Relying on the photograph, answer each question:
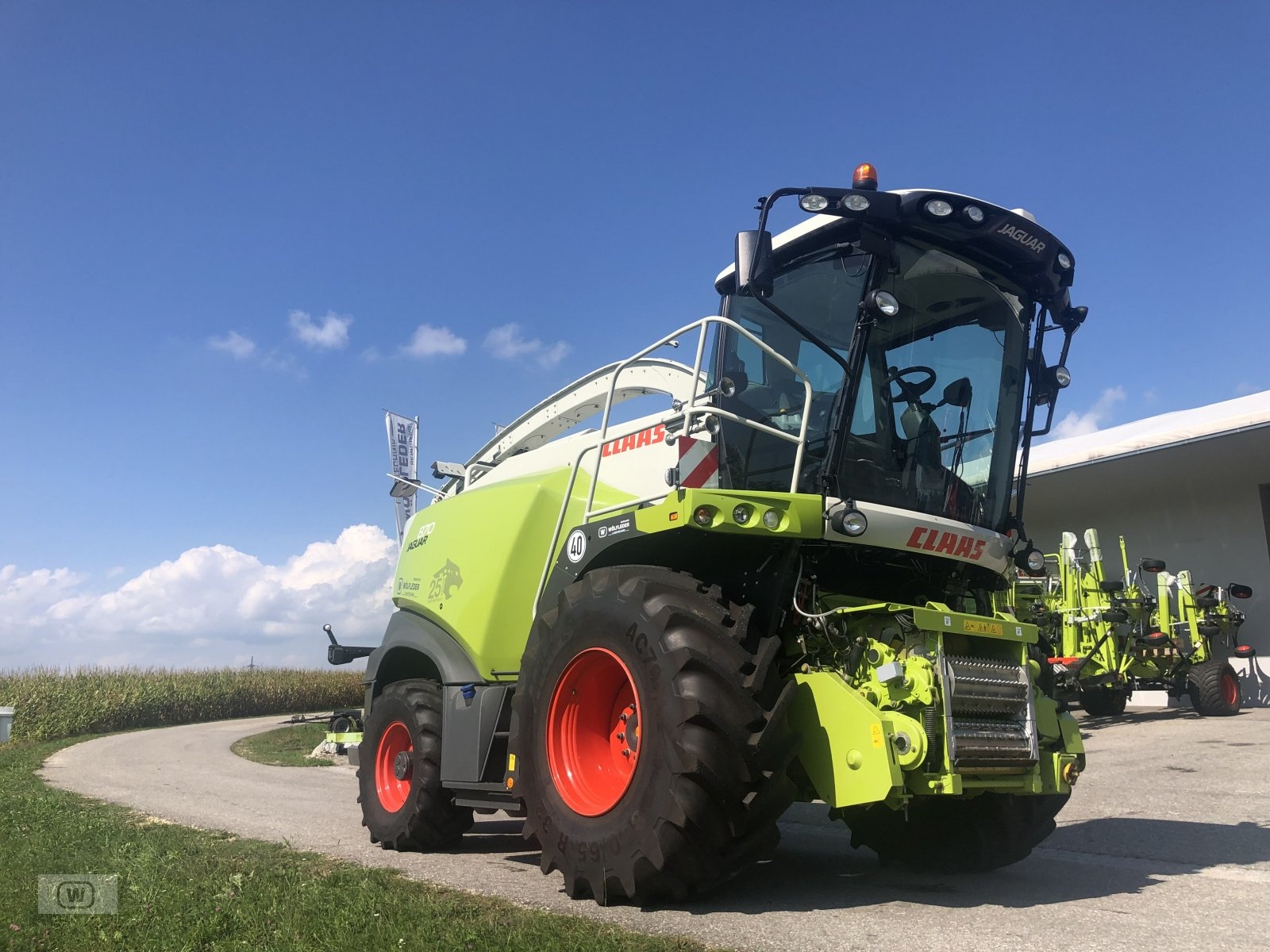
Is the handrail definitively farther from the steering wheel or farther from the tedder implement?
the tedder implement

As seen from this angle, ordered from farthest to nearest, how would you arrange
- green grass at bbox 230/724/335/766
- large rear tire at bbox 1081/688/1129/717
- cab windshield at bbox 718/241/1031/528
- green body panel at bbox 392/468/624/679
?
A: green grass at bbox 230/724/335/766
large rear tire at bbox 1081/688/1129/717
green body panel at bbox 392/468/624/679
cab windshield at bbox 718/241/1031/528

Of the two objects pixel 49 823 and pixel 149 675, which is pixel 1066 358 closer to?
pixel 49 823

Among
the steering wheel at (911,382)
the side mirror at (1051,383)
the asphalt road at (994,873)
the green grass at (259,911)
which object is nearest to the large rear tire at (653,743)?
the asphalt road at (994,873)

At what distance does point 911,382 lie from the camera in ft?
19.1

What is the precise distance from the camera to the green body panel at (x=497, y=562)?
6.83 metres

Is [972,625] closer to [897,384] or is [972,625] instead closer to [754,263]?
[897,384]

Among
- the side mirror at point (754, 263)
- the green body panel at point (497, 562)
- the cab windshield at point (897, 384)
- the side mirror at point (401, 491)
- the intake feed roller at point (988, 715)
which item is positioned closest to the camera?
the intake feed roller at point (988, 715)

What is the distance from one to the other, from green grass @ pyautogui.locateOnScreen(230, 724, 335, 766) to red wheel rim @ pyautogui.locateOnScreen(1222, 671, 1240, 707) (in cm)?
1555

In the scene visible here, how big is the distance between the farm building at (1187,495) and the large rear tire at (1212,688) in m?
2.84

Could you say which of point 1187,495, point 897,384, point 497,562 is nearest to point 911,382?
point 897,384

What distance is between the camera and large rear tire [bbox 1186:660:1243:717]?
15938 mm

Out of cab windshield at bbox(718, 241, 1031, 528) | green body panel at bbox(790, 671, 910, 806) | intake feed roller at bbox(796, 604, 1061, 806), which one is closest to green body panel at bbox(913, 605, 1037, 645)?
intake feed roller at bbox(796, 604, 1061, 806)

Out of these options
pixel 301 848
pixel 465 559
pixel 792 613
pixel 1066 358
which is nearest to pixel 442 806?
pixel 301 848

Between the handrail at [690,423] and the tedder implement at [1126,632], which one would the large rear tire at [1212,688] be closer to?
the tedder implement at [1126,632]
